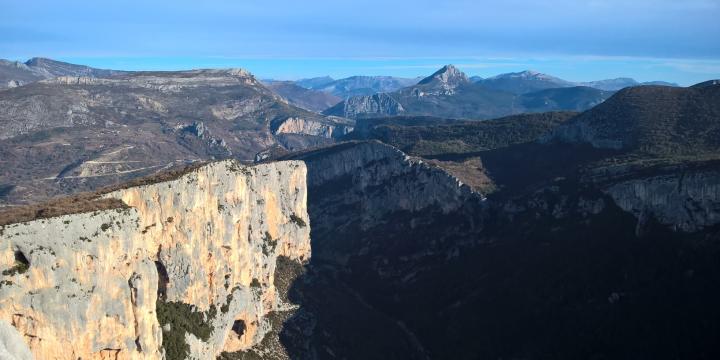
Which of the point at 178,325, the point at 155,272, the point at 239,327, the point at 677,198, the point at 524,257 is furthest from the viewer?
the point at 524,257

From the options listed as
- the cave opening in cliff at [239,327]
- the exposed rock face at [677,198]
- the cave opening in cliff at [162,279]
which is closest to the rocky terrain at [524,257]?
the exposed rock face at [677,198]

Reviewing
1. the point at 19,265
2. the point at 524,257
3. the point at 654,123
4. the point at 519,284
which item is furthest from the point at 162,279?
the point at 654,123

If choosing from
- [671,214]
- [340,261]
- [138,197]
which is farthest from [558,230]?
[138,197]

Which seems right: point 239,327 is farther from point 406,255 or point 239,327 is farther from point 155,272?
point 406,255

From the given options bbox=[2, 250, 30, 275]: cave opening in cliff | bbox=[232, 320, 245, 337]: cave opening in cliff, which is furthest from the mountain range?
bbox=[232, 320, 245, 337]: cave opening in cliff

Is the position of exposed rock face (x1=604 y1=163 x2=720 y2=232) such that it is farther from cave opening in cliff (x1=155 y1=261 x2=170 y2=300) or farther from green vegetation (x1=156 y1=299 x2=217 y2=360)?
cave opening in cliff (x1=155 y1=261 x2=170 y2=300)

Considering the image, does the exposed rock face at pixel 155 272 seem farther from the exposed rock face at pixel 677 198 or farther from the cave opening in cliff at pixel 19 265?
the exposed rock face at pixel 677 198
